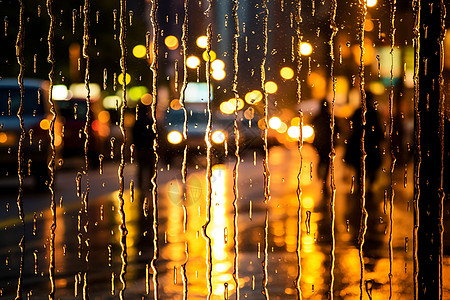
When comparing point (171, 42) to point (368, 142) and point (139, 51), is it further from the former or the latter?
point (368, 142)

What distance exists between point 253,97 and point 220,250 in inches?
726

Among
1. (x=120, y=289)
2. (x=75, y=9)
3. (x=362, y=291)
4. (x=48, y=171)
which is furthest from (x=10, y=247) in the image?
(x=75, y=9)

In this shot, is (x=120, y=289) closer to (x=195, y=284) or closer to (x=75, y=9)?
(x=195, y=284)

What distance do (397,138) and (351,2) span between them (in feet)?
8.66

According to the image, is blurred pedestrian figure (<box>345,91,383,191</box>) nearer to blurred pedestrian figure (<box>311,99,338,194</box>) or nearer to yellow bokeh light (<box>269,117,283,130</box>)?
blurred pedestrian figure (<box>311,99,338,194</box>)

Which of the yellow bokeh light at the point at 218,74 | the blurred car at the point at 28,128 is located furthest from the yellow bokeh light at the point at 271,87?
the blurred car at the point at 28,128

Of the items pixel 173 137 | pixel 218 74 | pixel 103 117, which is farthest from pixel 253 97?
pixel 173 137

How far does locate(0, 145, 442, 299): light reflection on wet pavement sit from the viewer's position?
16.8 ft

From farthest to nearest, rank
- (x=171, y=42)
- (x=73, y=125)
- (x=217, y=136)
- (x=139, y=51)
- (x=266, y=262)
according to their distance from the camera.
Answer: (x=171, y=42), (x=139, y=51), (x=217, y=136), (x=73, y=125), (x=266, y=262)

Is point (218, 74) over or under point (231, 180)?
over

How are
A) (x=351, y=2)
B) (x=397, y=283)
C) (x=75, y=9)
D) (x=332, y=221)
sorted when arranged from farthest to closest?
(x=75, y=9)
(x=351, y=2)
(x=332, y=221)
(x=397, y=283)

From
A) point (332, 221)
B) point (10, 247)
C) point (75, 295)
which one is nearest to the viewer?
point (75, 295)

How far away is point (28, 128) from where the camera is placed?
12.7 metres

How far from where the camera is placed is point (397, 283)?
5258 millimetres
